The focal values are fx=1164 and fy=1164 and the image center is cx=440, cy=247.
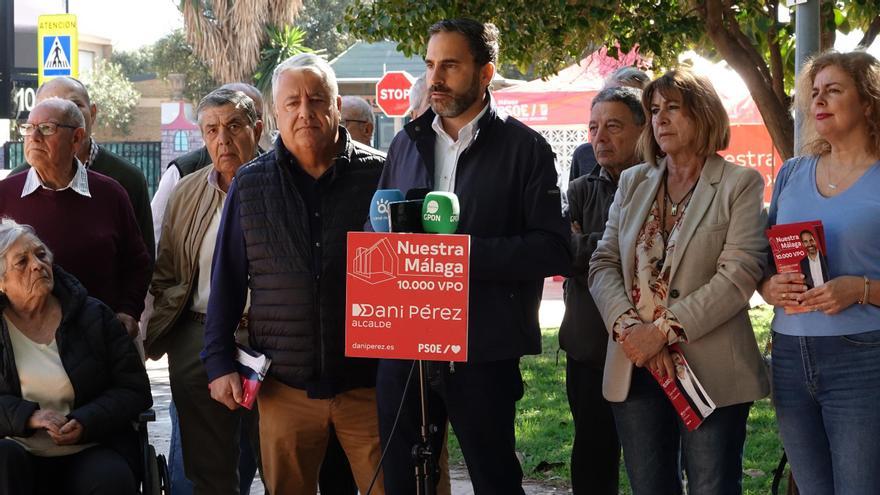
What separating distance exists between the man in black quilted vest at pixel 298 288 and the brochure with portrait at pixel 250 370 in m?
0.04

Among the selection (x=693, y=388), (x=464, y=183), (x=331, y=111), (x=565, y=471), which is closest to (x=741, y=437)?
(x=693, y=388)

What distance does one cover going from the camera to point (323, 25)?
52625 millimetres

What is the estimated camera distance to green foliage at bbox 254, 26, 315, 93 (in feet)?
103

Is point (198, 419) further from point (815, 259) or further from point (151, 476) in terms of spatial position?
point (815, 259)

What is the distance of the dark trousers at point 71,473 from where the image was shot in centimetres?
484

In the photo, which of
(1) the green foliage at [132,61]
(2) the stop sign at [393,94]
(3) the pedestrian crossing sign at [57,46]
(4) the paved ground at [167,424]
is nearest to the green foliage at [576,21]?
(4) the paved ground at [167,424]

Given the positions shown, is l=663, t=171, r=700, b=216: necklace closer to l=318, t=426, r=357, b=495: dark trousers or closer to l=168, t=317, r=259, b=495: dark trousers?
l=318, t=426, r=357, b=495: dark trousers

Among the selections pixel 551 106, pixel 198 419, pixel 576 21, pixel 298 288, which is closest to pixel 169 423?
pixel 198 419

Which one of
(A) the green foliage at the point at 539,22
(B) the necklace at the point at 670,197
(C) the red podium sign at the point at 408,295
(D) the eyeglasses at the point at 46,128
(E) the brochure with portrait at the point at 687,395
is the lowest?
(E) the brochure with portrait at the point at 687,395

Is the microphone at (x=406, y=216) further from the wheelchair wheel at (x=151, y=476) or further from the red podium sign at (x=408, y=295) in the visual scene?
the wheelchair wheel at (x=151, y=476)

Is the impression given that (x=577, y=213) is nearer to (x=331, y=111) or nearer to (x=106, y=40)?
(x=331, y=111)

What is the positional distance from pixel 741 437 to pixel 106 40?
2617 inches

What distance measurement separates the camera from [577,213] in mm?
5508

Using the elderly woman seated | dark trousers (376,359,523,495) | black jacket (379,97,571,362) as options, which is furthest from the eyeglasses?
dark trousers (376,359,523,495)
